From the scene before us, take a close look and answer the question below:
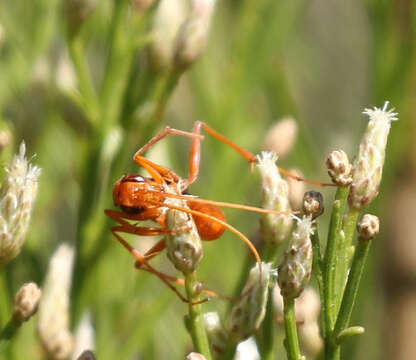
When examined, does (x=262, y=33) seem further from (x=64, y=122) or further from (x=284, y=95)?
(x=64, y=122)

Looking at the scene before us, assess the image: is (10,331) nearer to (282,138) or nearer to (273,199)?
(273,199)

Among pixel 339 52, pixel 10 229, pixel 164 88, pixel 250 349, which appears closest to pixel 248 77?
pixel 164 88

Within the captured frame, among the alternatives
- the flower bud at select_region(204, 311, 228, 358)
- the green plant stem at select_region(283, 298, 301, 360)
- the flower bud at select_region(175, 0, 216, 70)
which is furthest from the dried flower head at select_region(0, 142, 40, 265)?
the flower bud at select_region(175, 0, 216, 70)

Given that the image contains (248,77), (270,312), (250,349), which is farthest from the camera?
(248,77)

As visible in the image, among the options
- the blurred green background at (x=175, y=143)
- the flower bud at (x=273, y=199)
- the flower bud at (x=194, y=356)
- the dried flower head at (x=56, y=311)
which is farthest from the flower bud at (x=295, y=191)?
the flower bud at (x=194, y=356)

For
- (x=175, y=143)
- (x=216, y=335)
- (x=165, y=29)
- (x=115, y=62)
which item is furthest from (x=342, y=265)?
(x=175, y=143)
